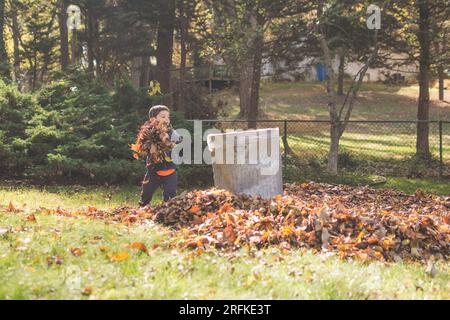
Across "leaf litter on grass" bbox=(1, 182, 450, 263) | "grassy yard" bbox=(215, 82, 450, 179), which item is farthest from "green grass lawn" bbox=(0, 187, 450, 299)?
"grassy yard" bbox=(215, 82, 450, 179)

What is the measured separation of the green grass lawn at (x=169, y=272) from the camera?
446 centimetres

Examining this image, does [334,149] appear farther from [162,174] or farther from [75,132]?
[162,174]

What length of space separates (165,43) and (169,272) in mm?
16464

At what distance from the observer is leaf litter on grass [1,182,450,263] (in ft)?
20.7

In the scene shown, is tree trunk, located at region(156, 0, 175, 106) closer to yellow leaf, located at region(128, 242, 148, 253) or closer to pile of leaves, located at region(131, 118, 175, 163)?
pile of leaves, located at region(131, 118, 175, 163)

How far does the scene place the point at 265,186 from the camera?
9.34m

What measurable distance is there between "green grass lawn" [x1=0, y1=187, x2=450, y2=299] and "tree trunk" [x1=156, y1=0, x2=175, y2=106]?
13927 millimetres

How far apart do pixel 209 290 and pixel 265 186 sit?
4.89 m

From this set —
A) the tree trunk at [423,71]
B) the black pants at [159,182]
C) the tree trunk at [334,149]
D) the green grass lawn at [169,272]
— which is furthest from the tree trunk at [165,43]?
the green grass lawn at [169,272]

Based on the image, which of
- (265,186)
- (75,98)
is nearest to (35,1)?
(75,98)

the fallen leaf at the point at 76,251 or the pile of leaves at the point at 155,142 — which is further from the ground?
the pile of leaves at the point at 155,142

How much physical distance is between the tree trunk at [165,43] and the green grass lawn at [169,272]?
13.9 m

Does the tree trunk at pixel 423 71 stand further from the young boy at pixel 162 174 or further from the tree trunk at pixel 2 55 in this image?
the tree trunk at pixel 2 55

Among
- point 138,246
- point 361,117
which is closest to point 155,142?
point 138,246
